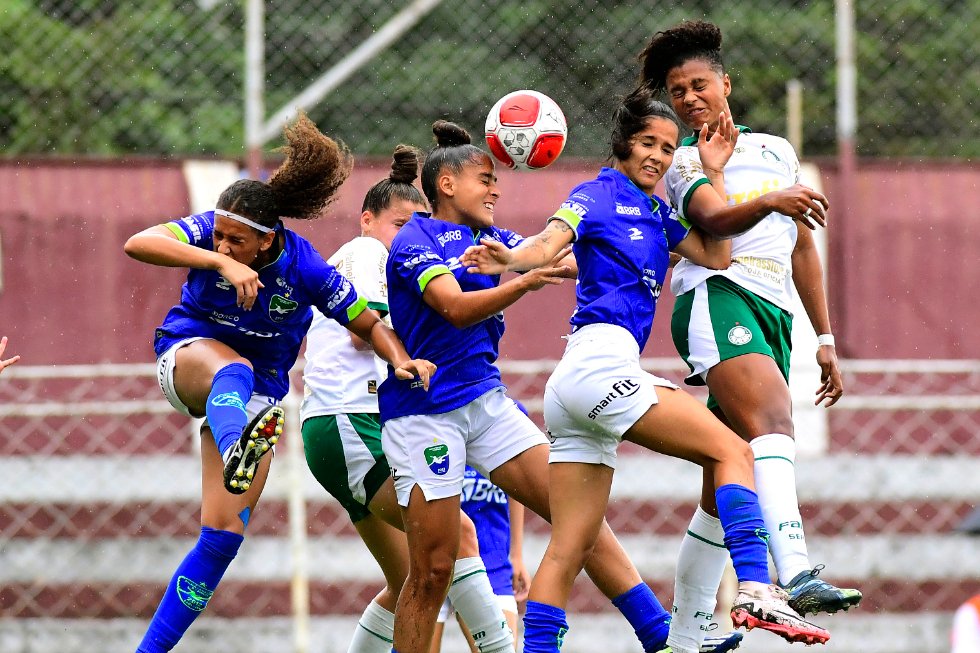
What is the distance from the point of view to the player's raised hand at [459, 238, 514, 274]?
431 cm

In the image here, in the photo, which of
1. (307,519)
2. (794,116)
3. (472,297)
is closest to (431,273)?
(472,297)

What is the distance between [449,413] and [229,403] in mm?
807

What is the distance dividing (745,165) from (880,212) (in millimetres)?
3652

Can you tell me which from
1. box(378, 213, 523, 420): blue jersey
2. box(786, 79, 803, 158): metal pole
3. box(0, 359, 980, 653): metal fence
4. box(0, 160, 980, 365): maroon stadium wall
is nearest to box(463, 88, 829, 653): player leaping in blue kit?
box(378, 213, 523, 420): blue jersey

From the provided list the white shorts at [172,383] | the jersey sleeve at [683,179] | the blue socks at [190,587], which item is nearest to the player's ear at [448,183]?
the jersey sleeve at [683,179]

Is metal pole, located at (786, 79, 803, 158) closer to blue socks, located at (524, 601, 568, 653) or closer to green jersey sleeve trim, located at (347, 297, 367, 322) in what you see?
green jersey sleeve trim, located at (347, 297, 367, 322)

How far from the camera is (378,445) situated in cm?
530

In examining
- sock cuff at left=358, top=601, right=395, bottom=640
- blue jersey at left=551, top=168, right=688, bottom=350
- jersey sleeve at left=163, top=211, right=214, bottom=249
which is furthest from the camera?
sock cuff at left=358, top=601, right=395, bottom=640

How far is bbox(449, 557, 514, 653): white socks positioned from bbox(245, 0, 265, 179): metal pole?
142 inches

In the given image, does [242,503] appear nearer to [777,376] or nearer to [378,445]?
[378,445]

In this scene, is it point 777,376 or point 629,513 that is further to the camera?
point 629,513

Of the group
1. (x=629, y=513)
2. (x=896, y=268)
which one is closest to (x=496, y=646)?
(x=629, y=513)

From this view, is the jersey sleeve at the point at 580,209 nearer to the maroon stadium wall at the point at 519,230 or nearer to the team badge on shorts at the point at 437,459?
the team badge on shorts at the point at 437,459

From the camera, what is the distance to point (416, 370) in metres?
4.64
